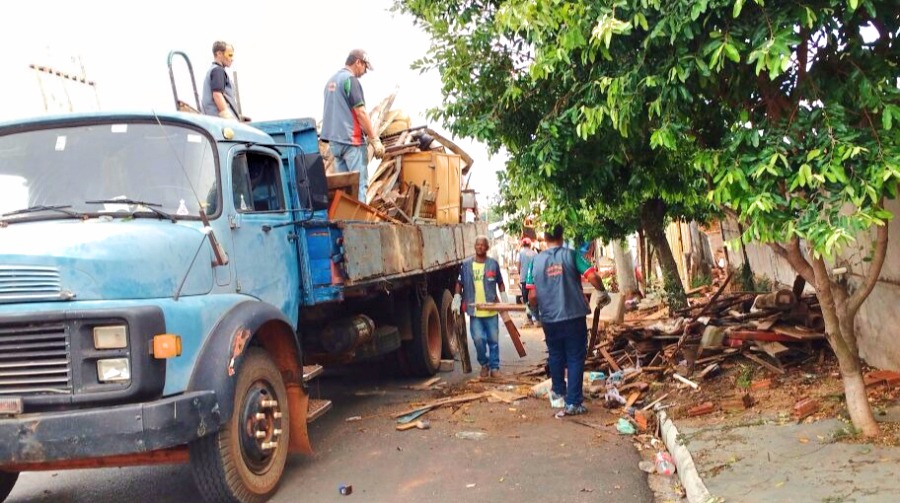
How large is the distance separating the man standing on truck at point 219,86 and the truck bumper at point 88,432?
164 inches

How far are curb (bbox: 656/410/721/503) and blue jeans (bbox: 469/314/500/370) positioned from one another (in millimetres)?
3525

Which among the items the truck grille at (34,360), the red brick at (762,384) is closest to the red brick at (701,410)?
the red brick at (762,384)

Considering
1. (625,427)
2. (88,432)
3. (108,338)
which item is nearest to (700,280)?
(625,427)

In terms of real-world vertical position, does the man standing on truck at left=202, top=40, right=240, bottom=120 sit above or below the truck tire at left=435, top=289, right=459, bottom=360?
above

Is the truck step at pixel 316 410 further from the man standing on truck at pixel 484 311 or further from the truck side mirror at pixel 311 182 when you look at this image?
the man standing on truck at pixel 484 311

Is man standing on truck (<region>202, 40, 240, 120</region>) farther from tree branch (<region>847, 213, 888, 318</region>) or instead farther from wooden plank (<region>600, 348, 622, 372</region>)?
tree branch (<region>847, 213, 888, 318</region>)

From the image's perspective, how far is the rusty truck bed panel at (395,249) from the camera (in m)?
6.73

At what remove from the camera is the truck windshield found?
5004mm

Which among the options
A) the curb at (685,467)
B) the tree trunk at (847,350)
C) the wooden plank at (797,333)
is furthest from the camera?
the wooden plank at (797,333)

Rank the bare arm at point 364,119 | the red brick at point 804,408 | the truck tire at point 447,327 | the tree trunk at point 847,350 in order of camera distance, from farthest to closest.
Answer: the truck tire at point 447,327 < the bare arm at point 364,119 < the red brick at point 804,408 < the tree trunk at point 847,350

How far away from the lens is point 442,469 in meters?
5.84

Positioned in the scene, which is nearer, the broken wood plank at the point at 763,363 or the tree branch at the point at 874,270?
the tree branch at the point at 874,270

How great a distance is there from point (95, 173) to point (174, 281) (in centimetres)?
103

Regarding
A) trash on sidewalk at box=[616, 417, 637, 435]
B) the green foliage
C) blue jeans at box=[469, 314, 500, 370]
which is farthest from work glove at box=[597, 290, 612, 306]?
the green foliage
